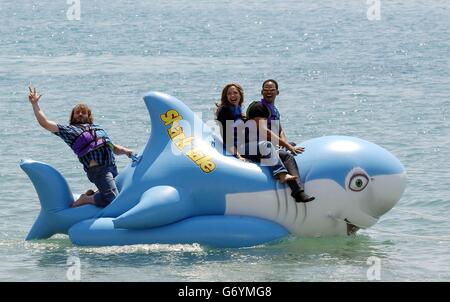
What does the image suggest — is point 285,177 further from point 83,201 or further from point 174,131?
point 83,201

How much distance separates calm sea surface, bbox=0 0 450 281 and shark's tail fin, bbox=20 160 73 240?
237 millimetres

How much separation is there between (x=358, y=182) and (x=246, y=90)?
9339 millimetres

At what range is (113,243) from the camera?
35.0ft

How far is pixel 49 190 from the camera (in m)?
11.0

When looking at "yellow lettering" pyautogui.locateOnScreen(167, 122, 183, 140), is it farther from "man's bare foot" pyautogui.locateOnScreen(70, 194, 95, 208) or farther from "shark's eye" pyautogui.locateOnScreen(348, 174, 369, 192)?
"shark's eye" pyautogui.locateOnScreen(348, 174, 369, 192)

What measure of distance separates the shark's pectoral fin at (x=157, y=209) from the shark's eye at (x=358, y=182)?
1.42 metres

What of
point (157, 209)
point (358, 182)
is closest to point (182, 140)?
point (157, 209)

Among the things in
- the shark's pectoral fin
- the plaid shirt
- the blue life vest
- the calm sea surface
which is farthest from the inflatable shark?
the blue life vest

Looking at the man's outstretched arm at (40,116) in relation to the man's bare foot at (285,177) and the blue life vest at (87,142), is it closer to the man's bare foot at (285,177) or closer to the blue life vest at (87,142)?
the blue life vest at (87,142)

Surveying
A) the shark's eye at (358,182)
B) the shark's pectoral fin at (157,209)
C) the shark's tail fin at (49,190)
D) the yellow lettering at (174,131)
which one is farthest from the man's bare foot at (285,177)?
the shark's tail fin at (49,190)

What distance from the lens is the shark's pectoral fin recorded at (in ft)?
34.5

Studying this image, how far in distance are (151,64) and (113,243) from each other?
12.4 m
